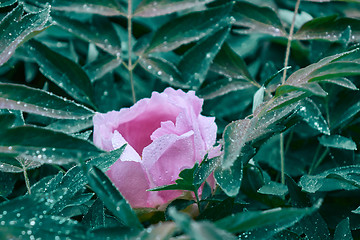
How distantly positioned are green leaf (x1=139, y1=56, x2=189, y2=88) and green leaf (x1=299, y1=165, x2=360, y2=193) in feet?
0.73

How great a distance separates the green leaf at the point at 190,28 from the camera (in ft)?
2.05

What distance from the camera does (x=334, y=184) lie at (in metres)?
0.49

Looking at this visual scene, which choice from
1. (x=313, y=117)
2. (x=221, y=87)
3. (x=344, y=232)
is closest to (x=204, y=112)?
(x=221, y=87)

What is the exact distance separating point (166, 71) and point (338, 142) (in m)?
0.25

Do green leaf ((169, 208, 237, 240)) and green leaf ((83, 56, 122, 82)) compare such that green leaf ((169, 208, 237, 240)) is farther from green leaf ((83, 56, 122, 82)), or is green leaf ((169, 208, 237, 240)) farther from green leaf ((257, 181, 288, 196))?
green leaf ((83, 56, 122, 82))

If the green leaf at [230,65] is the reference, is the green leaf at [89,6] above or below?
above

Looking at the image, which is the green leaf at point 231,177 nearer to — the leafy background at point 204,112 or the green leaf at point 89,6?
the leafy background at point 204,112

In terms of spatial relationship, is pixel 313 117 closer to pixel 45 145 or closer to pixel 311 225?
pixel 311 225

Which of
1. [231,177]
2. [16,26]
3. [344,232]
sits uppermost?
[16,26]

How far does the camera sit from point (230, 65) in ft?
2.13

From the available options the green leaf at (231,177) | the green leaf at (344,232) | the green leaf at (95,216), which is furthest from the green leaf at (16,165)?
the green leaf at (344,232)

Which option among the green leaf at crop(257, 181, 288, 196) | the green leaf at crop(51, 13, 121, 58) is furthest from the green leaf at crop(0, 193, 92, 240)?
the green leaf at crop(51, 13, 121, 58)

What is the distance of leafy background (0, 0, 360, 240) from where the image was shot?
0.36 meters

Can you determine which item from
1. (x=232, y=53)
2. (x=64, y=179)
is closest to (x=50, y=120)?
(x=64, y=179)
